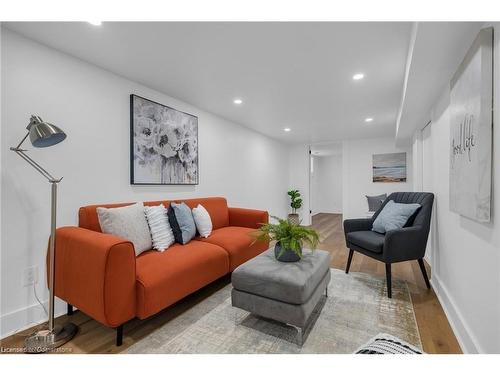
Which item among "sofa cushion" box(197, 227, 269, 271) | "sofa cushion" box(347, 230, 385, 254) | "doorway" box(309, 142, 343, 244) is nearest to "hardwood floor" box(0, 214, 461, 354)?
"sofa cushion" box(197, 227, 269, 271)

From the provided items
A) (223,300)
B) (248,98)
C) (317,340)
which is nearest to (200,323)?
(223,300)

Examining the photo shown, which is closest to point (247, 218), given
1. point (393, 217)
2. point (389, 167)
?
point (393, 217)

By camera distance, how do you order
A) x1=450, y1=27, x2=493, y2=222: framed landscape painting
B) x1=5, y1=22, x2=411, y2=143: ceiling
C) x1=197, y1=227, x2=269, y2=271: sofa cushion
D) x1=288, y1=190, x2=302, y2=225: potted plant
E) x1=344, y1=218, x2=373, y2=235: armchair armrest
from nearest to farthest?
x1=450, y1=27, x2=493, y2=222: framed landscape painting, x1=5, y1=22, x2=411, y2=143: ceiling, x1=197, y1=227, x2=269, y2=271: sofa cushion, x1=344, y1=218, x2=373, y2=235: armchair armrest, x1=288, y1=190, x2=302, y2=225: potted plant

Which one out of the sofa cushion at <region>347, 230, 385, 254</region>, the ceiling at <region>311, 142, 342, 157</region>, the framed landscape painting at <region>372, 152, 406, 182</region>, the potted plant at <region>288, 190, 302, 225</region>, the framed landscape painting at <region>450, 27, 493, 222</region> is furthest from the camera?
the ceiling at <region>311, 142, 342, 157</region>

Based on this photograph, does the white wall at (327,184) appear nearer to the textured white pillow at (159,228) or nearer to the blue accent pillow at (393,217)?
the blue accent pillow at (393,217)

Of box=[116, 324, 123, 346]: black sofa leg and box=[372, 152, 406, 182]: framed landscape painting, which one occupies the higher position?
box=[372, 152, 406, 182]: framed landscape painting

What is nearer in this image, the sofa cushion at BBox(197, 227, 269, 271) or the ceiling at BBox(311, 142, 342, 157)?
the sofa cushion at BBox(197, 227, 269, 271)

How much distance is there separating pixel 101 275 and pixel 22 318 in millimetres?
955

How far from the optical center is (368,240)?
2395 millimetres

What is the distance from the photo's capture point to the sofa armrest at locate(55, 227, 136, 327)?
1416mm

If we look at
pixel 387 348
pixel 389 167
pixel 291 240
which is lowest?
pixel 387 348

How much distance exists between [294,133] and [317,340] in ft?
13.6

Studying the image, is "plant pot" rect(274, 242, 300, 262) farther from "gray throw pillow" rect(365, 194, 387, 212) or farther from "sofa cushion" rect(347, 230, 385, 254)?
"gray throw pillow" rect(365, 194, 387, 212)

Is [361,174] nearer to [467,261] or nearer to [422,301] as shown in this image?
[422,301]
